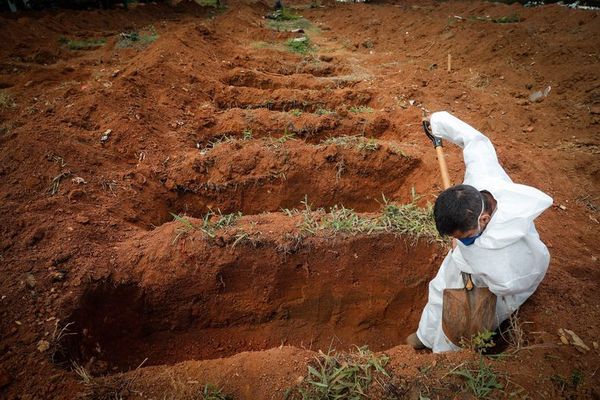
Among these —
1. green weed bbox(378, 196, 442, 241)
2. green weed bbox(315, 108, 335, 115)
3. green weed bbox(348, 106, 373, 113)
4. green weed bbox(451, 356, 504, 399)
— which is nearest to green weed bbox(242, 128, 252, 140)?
green weed bbox(315, 108, 335, 115)

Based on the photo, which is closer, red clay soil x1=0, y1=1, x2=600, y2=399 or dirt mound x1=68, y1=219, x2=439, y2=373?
red clay soil x1=0, y1=1, x2=600, y2=399

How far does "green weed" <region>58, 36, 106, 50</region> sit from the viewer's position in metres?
7.88

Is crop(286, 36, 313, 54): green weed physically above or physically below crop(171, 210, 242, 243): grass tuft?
above

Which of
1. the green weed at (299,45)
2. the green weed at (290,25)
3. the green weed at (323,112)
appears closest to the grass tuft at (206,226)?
the green weed at (323,112)

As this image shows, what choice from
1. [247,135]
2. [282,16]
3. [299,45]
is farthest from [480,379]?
[282,16]

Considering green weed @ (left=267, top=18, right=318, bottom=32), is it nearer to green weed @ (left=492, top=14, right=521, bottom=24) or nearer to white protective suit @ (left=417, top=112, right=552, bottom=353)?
green weed @ (left=492, top=14, right=521, bottom=24)

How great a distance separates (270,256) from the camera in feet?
10.1

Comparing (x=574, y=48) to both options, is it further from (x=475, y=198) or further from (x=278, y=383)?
(x=278, y=383)

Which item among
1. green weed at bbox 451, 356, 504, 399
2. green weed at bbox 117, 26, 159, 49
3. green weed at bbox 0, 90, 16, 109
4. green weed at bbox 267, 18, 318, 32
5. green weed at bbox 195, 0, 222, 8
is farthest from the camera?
green weed at bbox 195, 0, 222, 8

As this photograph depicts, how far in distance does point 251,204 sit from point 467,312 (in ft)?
8.47

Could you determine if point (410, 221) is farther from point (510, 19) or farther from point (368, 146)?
point (510, 19)

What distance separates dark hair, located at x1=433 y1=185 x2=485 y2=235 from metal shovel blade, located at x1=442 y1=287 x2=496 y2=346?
19.0 inches

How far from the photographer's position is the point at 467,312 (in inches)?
84.2

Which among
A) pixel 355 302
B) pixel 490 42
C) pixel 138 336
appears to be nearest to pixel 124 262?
pixel 138 336
